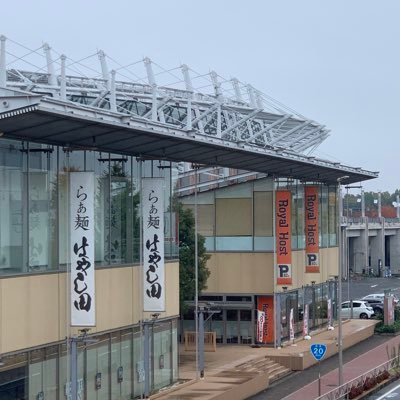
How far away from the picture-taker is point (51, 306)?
28156 mm

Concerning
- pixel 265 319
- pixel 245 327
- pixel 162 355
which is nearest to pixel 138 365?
pixel 162 355

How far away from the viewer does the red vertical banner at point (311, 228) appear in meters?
52.8

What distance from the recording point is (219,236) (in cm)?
4978

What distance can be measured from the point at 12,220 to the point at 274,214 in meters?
23.3

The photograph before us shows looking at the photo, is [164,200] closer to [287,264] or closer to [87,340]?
[87,340]

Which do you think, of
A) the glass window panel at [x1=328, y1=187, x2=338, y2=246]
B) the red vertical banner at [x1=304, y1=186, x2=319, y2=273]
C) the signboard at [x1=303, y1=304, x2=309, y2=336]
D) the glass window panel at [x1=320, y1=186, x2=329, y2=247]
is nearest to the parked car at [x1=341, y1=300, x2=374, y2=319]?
the glass window panel at [x1=328, y1=187, x2=338, y2=246]

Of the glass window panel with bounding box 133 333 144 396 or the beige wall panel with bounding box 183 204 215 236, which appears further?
the beige wall panel with bounding box 183 204 215 236

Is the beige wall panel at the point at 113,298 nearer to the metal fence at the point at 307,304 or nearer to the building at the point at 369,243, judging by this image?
the metal fence at the point at 307,304

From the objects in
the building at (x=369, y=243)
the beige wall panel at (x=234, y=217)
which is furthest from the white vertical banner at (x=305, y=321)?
the building at (x=369, y=243)

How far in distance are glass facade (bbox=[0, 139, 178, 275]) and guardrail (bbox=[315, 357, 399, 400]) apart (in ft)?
26.8

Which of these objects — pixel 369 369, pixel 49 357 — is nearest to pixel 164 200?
pixel 49 357

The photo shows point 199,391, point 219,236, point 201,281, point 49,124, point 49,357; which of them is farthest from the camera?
point 219,236

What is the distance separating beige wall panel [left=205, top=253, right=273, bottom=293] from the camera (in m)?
49.0

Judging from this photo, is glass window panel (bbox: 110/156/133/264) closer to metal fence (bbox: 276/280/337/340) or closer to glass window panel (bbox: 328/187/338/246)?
metal fence (bbox: 276/280/337/340)
